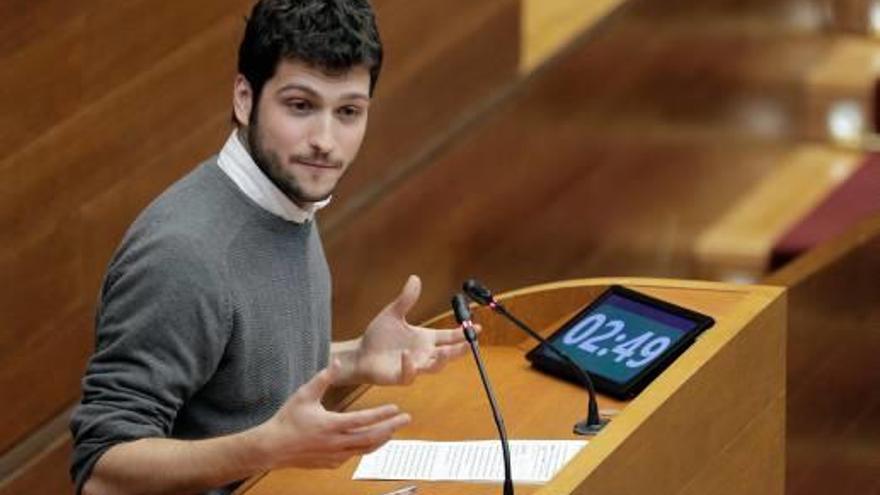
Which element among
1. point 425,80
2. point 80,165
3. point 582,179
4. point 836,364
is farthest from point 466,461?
point 582,179

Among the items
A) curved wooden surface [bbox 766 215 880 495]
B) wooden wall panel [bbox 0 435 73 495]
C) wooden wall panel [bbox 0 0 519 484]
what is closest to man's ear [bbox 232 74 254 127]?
wooden wall panel [bbox 0 0 519 484]

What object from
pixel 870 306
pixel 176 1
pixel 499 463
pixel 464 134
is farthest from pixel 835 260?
pixel 499 463

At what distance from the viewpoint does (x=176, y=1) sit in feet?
5.63

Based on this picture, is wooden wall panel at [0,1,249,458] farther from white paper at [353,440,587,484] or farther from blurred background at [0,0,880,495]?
white paper at [353,440,587,484]

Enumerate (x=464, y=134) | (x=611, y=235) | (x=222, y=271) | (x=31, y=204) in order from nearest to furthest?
1. (x=222, y=271)
2. (x=31, y=204)
3. (x=464, y=134)
4. (x=611, y=235)

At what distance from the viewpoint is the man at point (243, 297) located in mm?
1053

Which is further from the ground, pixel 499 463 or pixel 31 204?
pixel 31 204

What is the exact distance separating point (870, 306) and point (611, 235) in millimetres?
530

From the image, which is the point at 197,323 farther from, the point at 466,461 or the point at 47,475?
the point at 47,475

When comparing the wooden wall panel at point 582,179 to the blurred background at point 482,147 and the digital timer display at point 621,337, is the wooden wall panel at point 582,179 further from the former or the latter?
the digital timer display at point 621,337

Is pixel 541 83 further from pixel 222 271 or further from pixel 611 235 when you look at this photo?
pixel 222 271

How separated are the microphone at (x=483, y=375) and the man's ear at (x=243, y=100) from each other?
0.15 meters

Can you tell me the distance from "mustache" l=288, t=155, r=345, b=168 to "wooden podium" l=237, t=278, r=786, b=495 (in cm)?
16

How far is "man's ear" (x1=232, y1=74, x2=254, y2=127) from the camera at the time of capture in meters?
1.14
